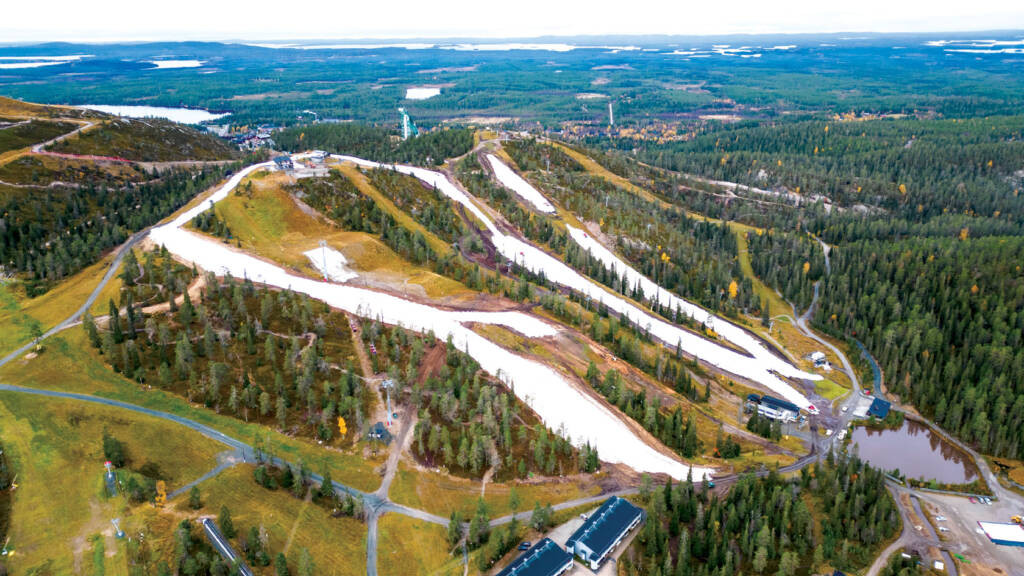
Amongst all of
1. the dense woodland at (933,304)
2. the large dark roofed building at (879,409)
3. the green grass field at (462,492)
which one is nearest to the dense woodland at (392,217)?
the green grass field at (462,492)

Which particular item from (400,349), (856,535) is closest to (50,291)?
(400,349)

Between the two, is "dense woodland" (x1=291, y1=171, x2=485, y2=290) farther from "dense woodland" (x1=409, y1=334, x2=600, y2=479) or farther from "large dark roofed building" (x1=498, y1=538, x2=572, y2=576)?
"large dark roofed building" (x1=498, y1=538, x2=572, y2=576)

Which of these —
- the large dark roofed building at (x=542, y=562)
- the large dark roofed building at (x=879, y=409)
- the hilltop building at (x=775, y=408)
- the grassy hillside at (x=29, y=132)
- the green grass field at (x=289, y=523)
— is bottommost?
the large dark roofed building at (x=879, y=409)

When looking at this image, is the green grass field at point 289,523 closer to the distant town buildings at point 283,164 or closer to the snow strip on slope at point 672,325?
the snow strip on slope at point 672,325

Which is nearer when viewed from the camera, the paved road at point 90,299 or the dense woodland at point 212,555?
the dense woodland at point 212,555

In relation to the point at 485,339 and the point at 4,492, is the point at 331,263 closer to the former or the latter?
the point at 485,339

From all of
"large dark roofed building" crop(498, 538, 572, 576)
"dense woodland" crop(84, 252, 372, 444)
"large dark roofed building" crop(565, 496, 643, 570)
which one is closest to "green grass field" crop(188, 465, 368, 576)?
"dense woodland" crop(84, 252, 372, 444)

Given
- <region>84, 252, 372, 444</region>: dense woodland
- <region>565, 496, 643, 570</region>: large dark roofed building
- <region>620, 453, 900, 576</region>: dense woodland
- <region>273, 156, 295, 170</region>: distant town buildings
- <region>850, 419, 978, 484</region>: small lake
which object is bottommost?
<region>850, 419, 978, 484</region>: small lake
